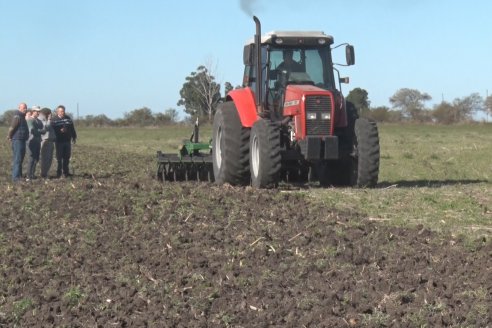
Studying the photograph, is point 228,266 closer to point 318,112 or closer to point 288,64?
point 318,112

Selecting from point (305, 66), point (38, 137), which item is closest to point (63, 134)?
point (38, 137)

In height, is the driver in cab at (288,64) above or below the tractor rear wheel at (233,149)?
above

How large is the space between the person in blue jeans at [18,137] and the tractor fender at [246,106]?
4.81 meters

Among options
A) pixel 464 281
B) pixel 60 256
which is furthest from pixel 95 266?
pixel 464 281

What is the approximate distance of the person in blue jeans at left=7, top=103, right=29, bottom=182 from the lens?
1565cm

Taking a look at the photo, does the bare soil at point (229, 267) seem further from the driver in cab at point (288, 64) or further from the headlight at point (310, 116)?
the driver in cab at point (288, 64)

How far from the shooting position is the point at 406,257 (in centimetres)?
719

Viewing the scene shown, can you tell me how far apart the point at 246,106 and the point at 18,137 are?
209 inches

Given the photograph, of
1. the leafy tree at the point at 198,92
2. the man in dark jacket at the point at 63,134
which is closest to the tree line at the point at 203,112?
the leafy tree at the point at 198,92

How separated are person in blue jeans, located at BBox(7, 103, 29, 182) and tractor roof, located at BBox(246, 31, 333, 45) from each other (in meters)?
5.62

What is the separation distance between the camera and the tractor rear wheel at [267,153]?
454 inches

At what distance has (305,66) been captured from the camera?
12.8 m

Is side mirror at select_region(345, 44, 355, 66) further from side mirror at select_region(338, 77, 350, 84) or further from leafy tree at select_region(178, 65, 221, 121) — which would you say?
leafy tree at select_region(178, 65, 221, 121)

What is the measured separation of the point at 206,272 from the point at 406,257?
1.74 metres
